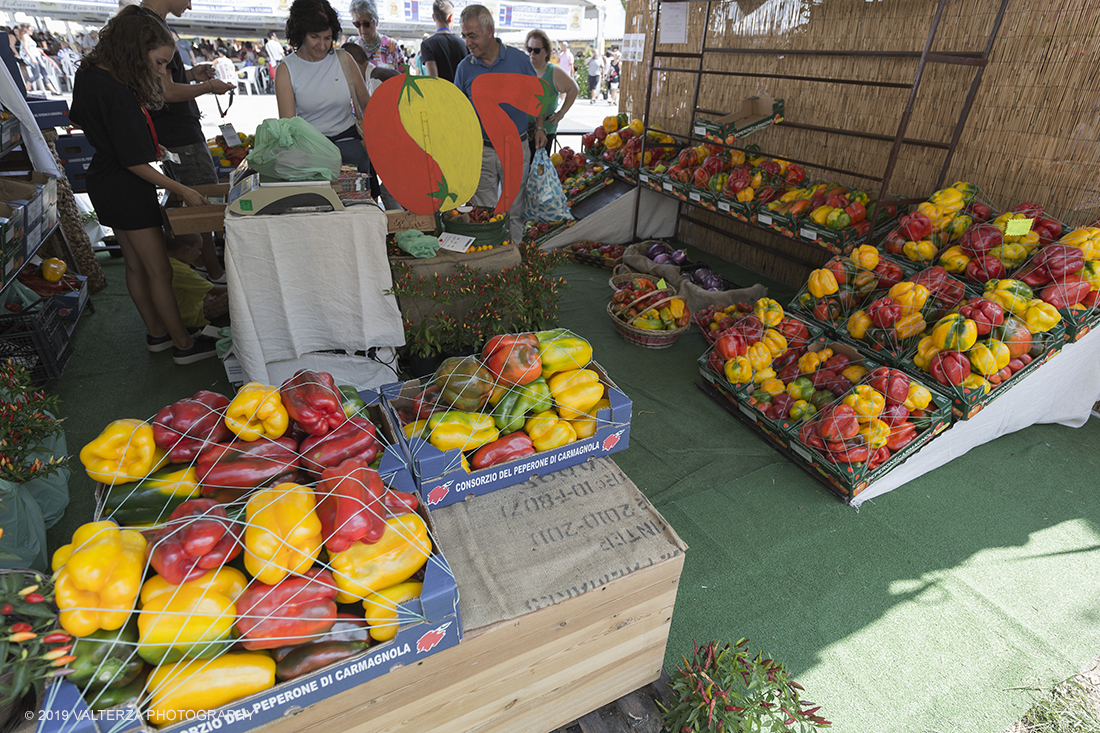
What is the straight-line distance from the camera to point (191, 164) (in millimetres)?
4188

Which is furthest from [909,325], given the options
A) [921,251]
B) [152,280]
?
[152,280]

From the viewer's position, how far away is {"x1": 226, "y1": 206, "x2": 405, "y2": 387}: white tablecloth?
251 centimetres

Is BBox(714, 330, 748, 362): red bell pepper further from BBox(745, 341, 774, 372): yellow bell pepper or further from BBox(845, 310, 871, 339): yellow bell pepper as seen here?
BBox(845, 310, 871, 339): yellow bell pepper

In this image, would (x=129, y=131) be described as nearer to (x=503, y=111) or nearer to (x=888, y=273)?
(x=503, y=111)

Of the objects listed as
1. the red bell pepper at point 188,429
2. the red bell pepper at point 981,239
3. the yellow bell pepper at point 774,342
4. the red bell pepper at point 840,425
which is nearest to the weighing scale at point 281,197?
the red bell pepper at point 188,429

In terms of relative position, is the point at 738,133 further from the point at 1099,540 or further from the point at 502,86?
the point at 1099,540

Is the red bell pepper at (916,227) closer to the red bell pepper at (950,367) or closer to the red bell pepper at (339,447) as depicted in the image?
the red bell pepper at (950,367)

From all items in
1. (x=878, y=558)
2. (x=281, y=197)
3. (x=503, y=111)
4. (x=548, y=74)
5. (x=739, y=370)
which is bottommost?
(x=878, y=558)

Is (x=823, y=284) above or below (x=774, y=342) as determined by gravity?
above

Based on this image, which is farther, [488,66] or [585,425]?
[488,66]

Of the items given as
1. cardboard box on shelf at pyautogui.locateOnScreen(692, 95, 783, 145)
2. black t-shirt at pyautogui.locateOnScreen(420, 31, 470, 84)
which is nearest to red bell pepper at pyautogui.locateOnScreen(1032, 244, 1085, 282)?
cardboard box on shelf at pyautogui.locateOnScreen(692, 95, 783, 145)

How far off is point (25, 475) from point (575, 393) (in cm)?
204

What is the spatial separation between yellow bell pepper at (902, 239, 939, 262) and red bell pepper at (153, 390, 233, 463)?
351 cm

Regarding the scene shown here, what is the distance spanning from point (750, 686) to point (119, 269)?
233 inches
